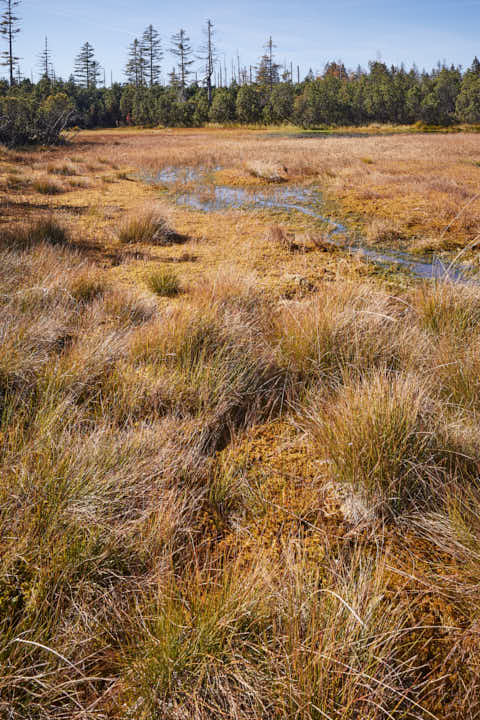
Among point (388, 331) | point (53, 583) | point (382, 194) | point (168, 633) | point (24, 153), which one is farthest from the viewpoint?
point (24, 153)

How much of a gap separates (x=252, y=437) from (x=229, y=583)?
998 millimetres

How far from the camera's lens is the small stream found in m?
6.14

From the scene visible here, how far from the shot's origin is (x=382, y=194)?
36.0 feet

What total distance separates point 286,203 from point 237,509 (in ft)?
31.2

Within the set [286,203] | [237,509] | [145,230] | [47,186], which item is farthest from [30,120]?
[237,509]

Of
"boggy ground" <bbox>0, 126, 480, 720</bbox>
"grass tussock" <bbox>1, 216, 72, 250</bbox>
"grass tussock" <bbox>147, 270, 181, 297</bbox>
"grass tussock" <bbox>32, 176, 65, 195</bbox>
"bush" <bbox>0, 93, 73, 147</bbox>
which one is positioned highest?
"bush" <bbox>0, 93, 73, 147</bbox>

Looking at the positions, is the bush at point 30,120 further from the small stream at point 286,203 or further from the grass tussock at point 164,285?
the grass tussock at point 164,285

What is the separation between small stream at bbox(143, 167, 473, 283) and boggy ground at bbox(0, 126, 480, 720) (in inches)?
103

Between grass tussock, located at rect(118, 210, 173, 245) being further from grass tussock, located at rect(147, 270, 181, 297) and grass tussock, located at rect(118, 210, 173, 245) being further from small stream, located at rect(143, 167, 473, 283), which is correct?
small stream, located at rect(143, 167, 473, 283)

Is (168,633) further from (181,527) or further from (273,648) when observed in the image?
(181,527)

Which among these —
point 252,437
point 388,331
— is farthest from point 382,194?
point 252,437

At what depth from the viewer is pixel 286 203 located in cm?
1034

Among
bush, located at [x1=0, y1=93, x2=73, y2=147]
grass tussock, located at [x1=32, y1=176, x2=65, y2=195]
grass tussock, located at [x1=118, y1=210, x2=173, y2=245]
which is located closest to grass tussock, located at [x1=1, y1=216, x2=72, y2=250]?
grass tussock, located at [x1=118, y1=210, x2=173, y2=245]

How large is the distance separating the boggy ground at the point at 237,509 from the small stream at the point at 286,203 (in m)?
2.61
